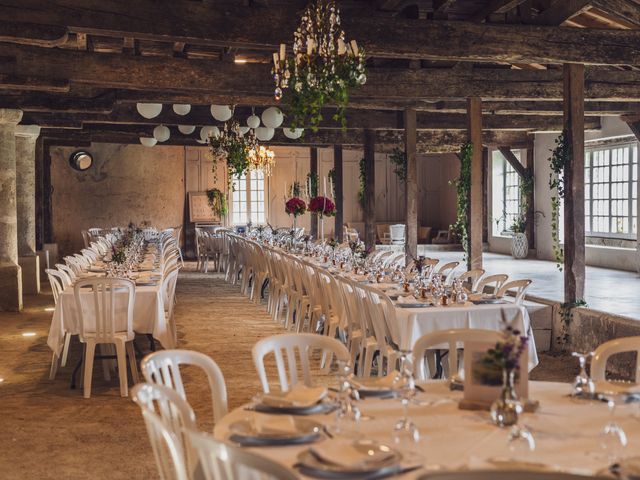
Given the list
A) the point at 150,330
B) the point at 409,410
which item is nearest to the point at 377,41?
the point at 150,330

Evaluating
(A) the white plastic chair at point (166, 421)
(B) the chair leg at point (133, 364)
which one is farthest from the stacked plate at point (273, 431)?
(B) the chair leg at point (133, 364)

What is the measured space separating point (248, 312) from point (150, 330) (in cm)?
436

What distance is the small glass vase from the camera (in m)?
2.80

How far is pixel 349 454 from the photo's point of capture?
2609mm

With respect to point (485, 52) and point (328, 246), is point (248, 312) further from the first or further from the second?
point (485, 52)

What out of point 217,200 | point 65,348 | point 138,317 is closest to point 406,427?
point 138,317

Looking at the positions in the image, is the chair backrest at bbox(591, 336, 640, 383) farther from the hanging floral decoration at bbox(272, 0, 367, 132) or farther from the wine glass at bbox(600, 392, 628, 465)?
the hanging floral decoration at bbox(272, 0, 367, 132)

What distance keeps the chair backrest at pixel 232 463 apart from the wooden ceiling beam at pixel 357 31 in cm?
488

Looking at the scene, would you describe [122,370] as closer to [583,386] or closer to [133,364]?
[133,364]

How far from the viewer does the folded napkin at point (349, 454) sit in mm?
2492

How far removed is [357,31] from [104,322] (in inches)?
129

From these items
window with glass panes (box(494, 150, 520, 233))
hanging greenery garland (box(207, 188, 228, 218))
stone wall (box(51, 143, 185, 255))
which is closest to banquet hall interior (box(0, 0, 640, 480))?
window with glass panes (box(494, 150, 520, 233))

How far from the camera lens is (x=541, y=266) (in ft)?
52.5

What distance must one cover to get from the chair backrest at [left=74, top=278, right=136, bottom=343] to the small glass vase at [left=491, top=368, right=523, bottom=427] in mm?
4351
